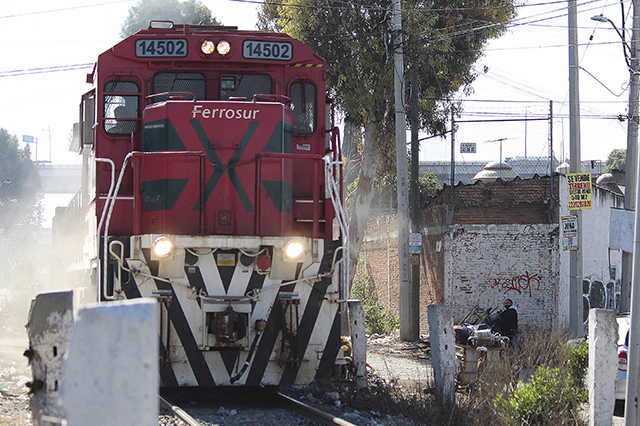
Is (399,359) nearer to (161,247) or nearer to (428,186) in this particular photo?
(161,247)

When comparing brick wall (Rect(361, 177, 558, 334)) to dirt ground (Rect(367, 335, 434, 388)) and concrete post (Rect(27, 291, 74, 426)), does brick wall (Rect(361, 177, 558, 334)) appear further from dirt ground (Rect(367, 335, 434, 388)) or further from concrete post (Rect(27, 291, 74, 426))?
concrete post (Rect(27, 291, 74, 426))

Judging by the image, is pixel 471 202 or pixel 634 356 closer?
pixel 634 356

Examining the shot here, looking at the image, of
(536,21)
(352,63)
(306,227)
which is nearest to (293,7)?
(352,63)

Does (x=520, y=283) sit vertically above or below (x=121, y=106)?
below

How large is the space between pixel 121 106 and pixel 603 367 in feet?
19.2

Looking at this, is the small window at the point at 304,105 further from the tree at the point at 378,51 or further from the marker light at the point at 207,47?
the tree at the point at 378,51

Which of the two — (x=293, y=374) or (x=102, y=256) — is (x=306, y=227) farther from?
(x=102, y=256)

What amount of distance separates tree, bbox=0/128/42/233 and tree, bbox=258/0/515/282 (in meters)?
53.1

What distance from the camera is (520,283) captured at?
664 inches

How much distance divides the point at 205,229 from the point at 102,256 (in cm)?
107

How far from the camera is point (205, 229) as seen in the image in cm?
727

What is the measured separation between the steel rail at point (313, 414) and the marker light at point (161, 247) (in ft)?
6.54

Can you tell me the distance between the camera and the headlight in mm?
6953

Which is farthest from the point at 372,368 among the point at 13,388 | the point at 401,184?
the point at 401,184
